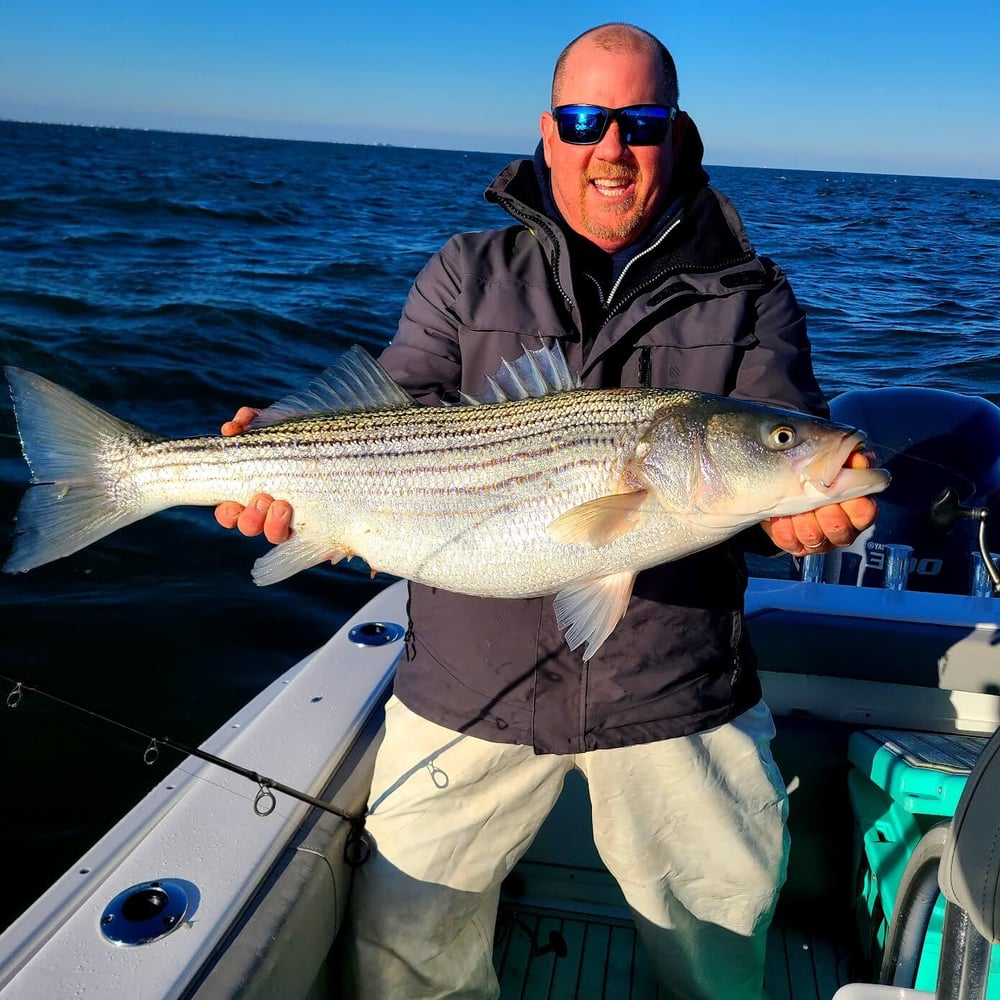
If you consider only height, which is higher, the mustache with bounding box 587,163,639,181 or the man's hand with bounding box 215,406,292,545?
the mustache with bounding box 587,163,639,181

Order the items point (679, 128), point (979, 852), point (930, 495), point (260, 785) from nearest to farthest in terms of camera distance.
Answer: point (979, 852)
point (260, 785)
point (679, 128)
point (930, 495)

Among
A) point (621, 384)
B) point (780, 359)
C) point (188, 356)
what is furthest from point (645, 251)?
point (188, 356)

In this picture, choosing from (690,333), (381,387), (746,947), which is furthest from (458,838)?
(690,333)

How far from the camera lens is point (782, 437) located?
8.94 ft

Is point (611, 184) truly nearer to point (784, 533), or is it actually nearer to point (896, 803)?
point (784, 533)

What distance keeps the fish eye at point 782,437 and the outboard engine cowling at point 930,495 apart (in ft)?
7.49

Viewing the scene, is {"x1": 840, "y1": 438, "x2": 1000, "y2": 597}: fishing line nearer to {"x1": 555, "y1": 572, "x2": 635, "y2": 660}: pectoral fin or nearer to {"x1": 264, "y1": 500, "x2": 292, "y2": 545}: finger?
{"x1": 555, "y1": 572, "x2": 635, "y2": 660}: pectoral fin

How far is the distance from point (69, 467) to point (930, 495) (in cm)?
413

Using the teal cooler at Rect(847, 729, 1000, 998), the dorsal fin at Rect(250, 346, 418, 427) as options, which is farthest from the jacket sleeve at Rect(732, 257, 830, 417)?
the teal cooler at Rect(847, 729, 1000, 998)

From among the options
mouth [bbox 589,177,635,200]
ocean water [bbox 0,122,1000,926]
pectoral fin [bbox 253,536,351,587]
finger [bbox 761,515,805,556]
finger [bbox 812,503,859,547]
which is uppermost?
mouth [bbox 589,177,635,200]

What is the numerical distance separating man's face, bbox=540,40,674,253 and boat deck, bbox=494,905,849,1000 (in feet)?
9.12

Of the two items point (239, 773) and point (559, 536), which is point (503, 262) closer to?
point (559, 536)

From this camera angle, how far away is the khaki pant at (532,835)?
2.98 metres

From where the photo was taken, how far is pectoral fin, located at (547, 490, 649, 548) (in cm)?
269
